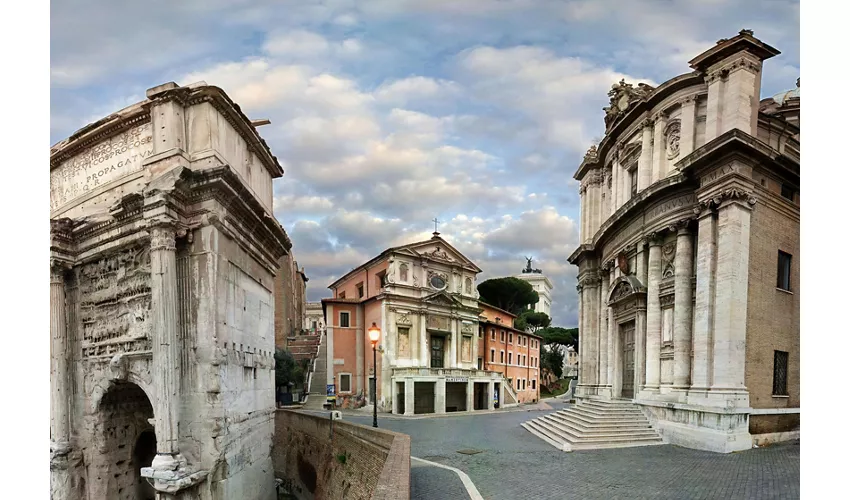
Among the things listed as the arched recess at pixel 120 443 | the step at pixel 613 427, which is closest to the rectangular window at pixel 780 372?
→ the step at pixel 613 427

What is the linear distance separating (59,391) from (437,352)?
19718 millimetres

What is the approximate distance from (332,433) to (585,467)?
4915 millimetres

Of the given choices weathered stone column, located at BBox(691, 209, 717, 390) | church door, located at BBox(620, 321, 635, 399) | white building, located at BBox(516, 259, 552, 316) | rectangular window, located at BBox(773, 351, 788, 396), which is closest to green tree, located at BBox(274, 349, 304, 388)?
church door, located at BBox(620, 321, 635, 399)

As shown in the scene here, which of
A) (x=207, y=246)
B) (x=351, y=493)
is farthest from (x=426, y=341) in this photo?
(x=207, y=246)

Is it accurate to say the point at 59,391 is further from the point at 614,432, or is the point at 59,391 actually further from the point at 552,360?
the point at 552,360

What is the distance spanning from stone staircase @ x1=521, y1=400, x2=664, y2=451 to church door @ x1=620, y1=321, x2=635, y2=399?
4.01 ft

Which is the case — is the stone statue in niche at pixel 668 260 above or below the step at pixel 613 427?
above

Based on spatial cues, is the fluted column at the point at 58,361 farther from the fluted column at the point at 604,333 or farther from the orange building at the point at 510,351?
the orange building at the point at 510,351

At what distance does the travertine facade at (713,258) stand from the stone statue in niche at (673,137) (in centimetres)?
3

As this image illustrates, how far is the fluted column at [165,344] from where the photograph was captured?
260 inches

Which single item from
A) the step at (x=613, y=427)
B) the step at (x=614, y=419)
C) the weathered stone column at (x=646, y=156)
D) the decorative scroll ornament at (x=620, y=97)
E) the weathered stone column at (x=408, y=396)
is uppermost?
the decorative scroll ornament at (x=620, y=97)

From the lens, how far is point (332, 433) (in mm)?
9750

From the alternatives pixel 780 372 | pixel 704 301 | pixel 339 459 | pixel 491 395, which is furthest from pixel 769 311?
pixel 491 395

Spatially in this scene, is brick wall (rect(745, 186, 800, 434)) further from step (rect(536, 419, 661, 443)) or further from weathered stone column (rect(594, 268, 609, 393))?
weathered stone column (rect(594, 268, 609, 393))
